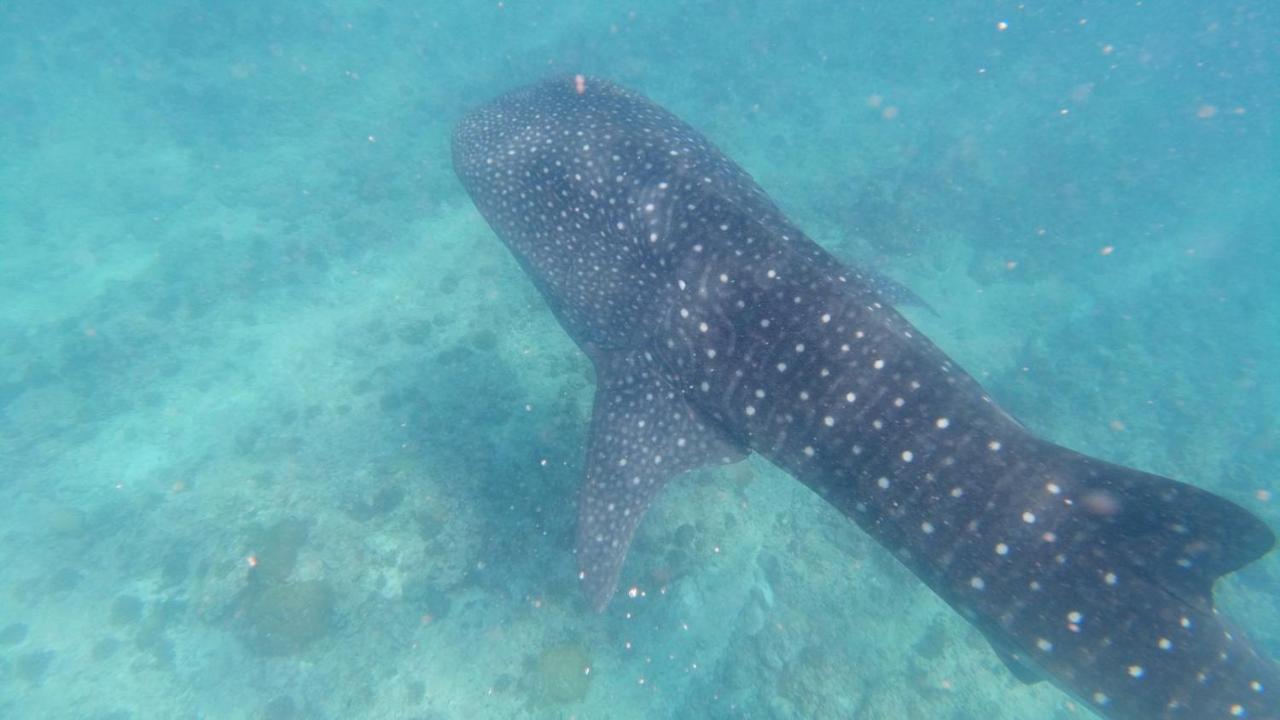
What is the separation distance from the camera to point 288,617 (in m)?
9.09

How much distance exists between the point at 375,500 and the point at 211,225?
1272 centimetres

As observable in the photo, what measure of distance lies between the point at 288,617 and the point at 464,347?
19.1 feet

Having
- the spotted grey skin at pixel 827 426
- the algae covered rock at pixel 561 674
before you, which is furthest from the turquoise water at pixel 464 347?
the spotted grey skin at pixel 827 426

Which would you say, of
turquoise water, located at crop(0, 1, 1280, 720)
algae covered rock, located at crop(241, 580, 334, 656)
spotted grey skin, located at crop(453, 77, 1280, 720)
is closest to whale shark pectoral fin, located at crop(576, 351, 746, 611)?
spotted grey skin, located at crop(453, 77, 1280, 720)

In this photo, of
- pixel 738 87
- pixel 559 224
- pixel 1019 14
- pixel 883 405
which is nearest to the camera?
pixel 883 405

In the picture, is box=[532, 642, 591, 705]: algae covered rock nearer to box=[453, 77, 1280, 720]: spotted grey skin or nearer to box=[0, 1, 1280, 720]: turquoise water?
box=[0, 1, 1280, 720]: turquoise water

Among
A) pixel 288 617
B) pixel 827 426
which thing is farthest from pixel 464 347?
A: pixel 827 426

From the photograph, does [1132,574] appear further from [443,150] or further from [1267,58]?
[1267,58]

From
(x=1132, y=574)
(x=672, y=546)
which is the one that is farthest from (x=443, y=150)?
(x=1132, y=574)

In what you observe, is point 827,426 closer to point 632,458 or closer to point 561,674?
point 632,458

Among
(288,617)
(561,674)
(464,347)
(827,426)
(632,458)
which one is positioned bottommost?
(288,617)

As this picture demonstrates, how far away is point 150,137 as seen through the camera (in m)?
20.4

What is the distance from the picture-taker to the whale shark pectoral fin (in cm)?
650

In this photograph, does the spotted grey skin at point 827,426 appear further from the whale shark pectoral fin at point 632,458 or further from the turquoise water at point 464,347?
the turquoise water at point 464,347
